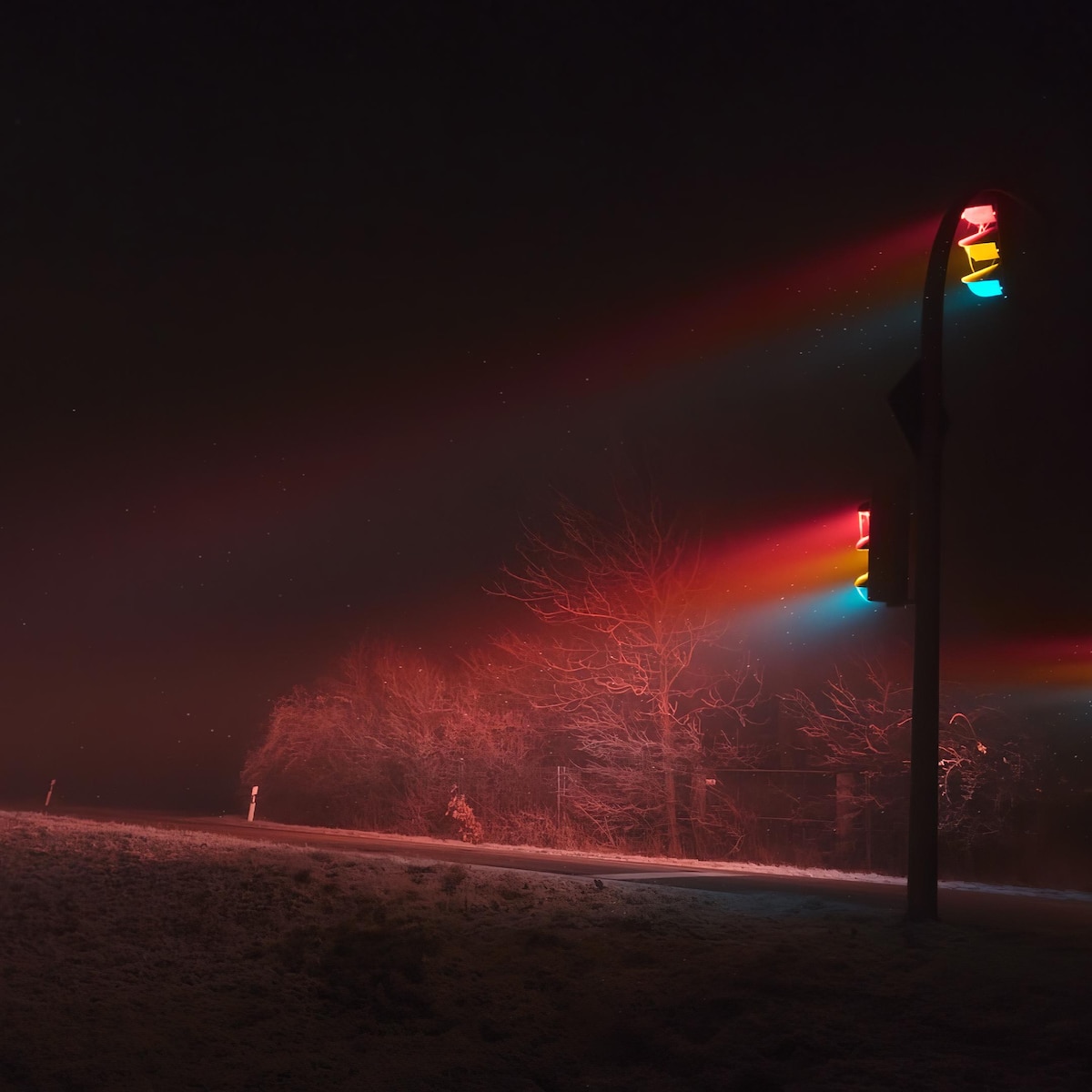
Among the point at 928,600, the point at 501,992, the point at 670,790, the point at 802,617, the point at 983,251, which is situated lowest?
the point at 501,992

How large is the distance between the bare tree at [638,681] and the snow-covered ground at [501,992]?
12.5 meters

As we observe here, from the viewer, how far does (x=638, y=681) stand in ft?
73.8

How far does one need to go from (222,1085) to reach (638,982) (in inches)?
105

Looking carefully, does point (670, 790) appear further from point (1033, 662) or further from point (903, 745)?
point (1033, 662)

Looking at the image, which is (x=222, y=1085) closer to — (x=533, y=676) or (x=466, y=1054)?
(x=466, y=1054)

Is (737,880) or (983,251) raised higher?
(983,251)

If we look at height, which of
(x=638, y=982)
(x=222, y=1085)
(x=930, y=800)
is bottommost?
(x=222, y=1085)

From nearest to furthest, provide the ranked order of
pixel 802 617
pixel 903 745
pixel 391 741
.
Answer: pixel 903 745
pixel 802 617
pixel 391 741

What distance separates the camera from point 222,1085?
5.14 metres

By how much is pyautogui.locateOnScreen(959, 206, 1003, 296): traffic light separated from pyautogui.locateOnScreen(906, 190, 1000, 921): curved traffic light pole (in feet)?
0.10

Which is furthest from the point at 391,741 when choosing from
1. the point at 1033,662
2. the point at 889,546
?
the point at 889,546

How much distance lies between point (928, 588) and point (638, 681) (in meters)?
13.4

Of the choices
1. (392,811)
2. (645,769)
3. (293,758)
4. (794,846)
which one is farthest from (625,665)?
(293,758)

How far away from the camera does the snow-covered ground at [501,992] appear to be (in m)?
5.27
